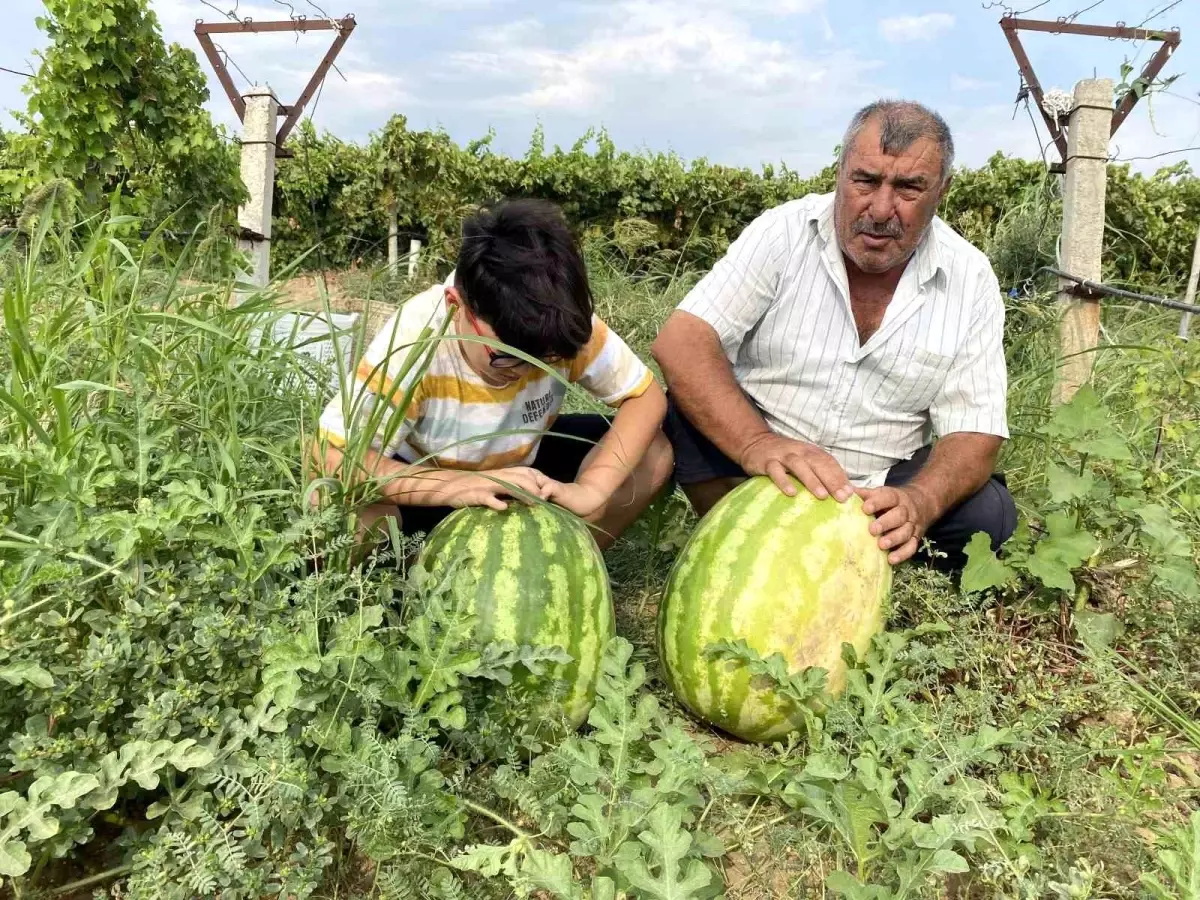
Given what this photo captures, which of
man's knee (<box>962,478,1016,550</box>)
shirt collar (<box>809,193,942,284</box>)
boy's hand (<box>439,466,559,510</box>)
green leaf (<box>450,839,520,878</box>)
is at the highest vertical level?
shirt collar (<box>809,193,942,284</box>)

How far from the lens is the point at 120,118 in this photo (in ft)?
15.8

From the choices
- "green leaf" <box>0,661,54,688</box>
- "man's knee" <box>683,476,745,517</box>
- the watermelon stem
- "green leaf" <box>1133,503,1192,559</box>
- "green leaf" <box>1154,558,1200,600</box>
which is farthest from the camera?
"man's knee" <box>683,476,745,517</box>

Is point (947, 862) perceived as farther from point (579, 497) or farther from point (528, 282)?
point (528, 282)

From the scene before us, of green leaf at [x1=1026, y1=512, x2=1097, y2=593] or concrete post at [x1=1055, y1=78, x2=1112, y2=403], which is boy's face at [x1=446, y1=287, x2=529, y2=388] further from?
concrete post at [x1=1055, y1=78, x2=1112, y2=403]

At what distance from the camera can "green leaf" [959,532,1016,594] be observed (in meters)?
2.15

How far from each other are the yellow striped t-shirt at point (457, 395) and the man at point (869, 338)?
11.5 inches

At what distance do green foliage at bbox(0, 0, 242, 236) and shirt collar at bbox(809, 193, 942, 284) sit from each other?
3.43 meters

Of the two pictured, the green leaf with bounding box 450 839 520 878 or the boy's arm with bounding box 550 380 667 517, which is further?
the boy's arm with bounding box 550 380 667 517

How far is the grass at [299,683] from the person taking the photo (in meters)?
1.38

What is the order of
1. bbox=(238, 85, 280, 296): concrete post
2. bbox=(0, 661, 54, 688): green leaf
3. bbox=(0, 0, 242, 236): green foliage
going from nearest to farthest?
bbox=(0, 661, 54, 688): green leaf → bbox=(0, 0, 242, 236): green foliage → bbox=(238, 85, 280, 296): concrete post

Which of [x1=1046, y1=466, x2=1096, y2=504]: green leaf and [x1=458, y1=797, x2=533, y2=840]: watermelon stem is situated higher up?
[x1=1046, y1=466, x2=1096, y2=504]: green leaf

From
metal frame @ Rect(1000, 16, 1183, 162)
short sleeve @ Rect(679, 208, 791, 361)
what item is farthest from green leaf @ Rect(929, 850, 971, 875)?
metal frame @ Rect(1000, 16, 1183, 162)

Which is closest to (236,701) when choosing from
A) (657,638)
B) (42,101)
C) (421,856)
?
(421,856)

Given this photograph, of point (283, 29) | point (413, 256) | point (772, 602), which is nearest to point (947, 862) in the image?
point (772, 602)
